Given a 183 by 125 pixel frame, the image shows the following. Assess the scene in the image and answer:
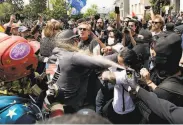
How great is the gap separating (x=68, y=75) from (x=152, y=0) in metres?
42.9

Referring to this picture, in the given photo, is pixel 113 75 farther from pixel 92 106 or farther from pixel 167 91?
pixel 92 106

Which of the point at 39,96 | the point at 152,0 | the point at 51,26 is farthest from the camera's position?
the point at 152,0

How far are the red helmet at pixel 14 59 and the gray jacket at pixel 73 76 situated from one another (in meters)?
0.71

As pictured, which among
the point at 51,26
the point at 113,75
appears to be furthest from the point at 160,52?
Result: the point at 51,26

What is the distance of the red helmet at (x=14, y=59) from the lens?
2367 mm

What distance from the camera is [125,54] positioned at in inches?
131

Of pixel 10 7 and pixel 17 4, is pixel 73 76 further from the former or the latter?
pixel 17 4

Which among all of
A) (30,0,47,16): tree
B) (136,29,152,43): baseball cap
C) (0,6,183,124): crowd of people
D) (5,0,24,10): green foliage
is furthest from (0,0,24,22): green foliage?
(0,6,183,124): crowd of people

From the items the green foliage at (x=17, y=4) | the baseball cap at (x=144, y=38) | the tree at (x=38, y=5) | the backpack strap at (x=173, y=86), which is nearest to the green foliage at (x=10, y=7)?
the green foliage at (x=17, y=4)

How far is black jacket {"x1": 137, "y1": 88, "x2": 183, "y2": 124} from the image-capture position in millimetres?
2086

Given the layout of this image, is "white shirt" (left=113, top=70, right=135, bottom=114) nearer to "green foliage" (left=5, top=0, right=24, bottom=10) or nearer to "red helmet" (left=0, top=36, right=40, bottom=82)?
"red helmet" (left=0, top=36, right=40, bottom=82)

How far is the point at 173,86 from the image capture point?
264 cm

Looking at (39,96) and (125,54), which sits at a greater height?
(125,54)

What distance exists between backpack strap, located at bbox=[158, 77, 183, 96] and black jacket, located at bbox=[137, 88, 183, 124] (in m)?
0.37
